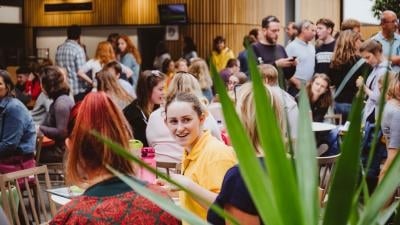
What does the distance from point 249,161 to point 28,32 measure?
14.6 metres

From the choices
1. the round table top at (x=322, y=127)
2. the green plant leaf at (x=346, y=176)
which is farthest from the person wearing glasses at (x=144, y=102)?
the green plant leaf at (x=346, y=176)

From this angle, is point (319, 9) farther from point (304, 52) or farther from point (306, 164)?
point (306, 164)

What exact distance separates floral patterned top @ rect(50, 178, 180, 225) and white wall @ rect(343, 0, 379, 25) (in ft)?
37.4

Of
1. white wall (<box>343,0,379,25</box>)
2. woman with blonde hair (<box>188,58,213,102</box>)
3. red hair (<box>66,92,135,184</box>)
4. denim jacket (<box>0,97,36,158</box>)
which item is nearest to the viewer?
red hair (<box>66,92,135,184</box>)

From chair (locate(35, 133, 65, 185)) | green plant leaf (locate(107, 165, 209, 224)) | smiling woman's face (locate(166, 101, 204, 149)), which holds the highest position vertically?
green plant leaf (locate(107, 165, 209, 224))

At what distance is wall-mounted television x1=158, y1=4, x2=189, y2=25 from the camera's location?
13.8 meters

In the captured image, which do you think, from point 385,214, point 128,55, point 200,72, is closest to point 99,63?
point 128,55

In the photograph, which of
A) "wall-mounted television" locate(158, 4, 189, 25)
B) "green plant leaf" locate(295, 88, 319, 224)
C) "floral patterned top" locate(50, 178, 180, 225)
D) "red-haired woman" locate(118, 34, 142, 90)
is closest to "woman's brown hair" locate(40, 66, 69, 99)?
"red-haired woman" locate(118, 34, 142, 90)

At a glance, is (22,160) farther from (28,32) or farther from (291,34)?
(28,32)

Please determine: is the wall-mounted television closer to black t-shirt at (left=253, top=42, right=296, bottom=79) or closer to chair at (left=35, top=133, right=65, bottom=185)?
black t-shirt at (left=253, top=42, right=296, bottom=79)

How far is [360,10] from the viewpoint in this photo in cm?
1506

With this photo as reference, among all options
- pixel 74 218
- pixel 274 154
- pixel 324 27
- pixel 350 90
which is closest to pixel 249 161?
pixel 274 154

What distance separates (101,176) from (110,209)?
14 centimetres

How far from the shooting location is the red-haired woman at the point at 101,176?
7.41 feet
